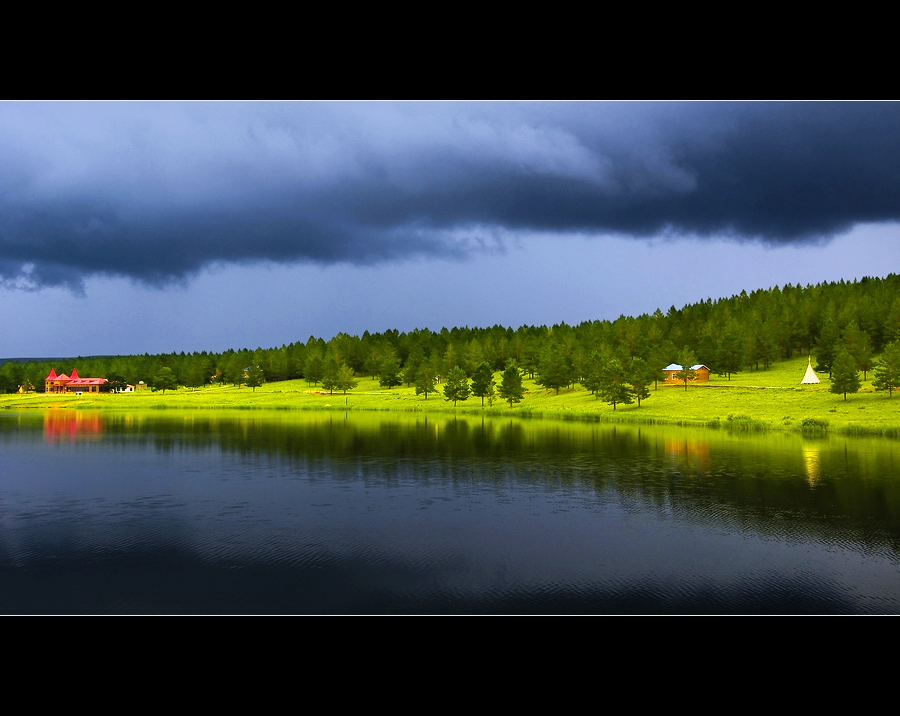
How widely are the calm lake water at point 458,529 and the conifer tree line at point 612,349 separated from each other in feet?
159

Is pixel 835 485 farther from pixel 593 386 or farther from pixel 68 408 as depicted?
pixel 68 408

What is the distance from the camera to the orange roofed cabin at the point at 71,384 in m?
191

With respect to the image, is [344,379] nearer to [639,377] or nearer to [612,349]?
[612,349]

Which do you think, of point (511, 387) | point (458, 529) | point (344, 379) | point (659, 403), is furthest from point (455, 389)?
point (458, 529)

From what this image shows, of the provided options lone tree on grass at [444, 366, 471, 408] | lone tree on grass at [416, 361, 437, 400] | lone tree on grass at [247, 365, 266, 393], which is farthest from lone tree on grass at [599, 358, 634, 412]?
lone tree on grass at [247, 365, 266, 393]

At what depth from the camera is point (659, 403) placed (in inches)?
3831

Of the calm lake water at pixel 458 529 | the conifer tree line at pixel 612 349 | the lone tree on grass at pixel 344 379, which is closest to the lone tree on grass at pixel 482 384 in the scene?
the conifer tree line at pixel 612 349

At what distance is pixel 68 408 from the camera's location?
5310 inches

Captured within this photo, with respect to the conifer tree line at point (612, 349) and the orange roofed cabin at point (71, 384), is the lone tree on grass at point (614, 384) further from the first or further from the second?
the orange roofed cabin at point (71, 384)
